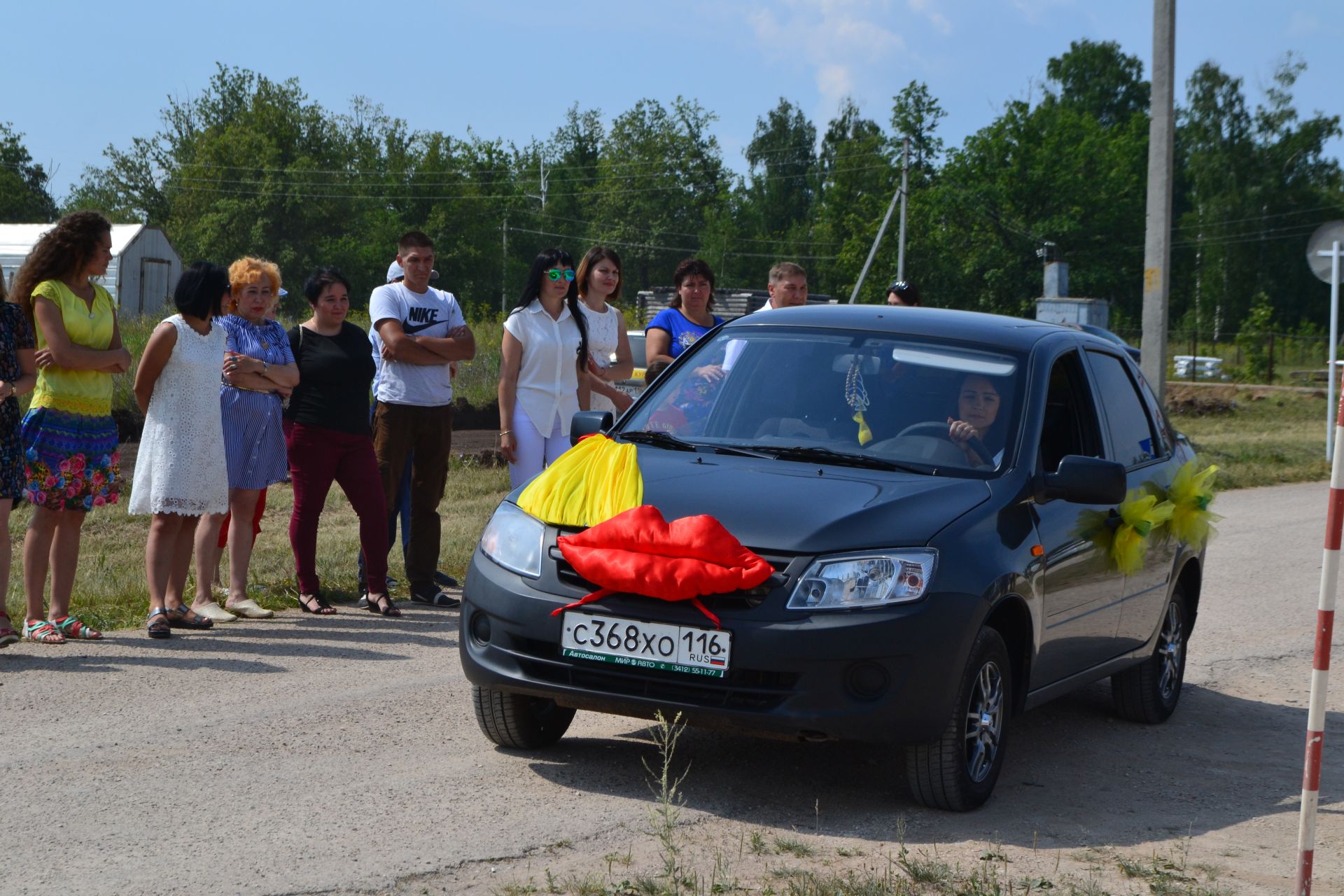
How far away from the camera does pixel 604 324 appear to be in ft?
32.3

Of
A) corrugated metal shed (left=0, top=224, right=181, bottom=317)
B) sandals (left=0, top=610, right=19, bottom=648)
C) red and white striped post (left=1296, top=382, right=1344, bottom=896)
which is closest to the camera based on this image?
red and white striped post (left=1296, top=382, right=1344, bottom=896)

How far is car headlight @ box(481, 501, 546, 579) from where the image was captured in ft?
17.2

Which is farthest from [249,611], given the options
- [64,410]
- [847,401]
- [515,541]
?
[847,401]

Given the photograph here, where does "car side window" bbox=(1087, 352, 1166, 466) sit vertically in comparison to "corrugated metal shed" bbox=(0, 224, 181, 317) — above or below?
below

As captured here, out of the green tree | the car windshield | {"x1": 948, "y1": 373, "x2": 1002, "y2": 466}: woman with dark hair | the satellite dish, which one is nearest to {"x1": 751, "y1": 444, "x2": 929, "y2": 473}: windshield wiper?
Answer: the car windshield

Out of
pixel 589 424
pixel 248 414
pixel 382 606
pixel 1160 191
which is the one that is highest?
pixel 1160 191

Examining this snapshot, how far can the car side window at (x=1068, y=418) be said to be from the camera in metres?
6.08

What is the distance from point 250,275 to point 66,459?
5.62 feet

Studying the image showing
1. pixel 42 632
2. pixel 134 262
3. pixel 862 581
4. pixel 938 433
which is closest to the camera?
pixel 862 581

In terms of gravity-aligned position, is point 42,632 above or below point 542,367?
below

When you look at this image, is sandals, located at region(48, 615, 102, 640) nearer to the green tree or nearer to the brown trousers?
the brown trousers

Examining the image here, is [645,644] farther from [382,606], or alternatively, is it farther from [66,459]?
[382,606]

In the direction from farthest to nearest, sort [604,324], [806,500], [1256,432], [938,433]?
[1256,432] → [604,324] → [938,433] → [806,500]

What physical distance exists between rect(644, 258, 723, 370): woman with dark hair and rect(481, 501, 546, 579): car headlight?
4207 mm
